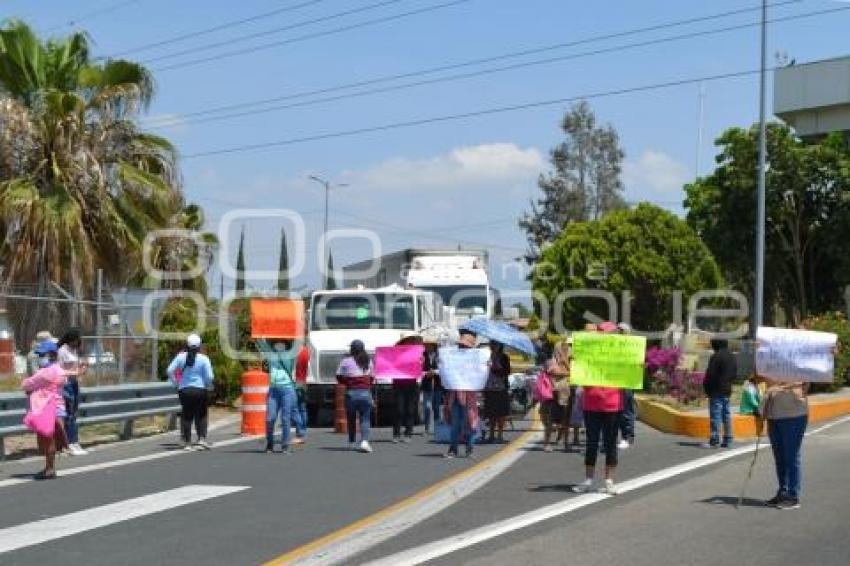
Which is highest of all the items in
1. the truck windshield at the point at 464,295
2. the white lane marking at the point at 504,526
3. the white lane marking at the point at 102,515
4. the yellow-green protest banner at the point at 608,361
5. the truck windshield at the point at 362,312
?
the truck windshield at the point at 464,295

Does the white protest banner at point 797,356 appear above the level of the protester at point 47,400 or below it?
above

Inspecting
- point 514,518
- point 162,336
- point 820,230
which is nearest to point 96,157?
point 162,336

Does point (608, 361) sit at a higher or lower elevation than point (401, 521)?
higher

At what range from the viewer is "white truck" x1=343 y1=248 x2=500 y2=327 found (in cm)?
3234

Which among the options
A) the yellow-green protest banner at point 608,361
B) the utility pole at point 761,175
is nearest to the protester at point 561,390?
the yellow-green protest banner at point 608,361

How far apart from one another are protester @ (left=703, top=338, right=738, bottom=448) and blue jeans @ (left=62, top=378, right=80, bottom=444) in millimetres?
8916

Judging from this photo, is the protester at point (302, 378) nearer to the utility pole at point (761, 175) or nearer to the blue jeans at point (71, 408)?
the blue jeans at point (71, 408)

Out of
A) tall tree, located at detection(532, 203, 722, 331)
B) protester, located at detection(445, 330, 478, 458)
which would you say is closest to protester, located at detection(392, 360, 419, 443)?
protester, located at detection(445, 330, 478, 458)

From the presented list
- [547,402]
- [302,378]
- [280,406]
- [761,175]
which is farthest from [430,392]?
[761,175]

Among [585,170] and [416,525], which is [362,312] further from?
[585,170]

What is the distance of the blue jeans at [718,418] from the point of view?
678 inches

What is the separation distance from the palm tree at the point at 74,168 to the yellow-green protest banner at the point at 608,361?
12.7m

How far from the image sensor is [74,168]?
2256 cm

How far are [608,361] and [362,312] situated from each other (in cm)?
1165
